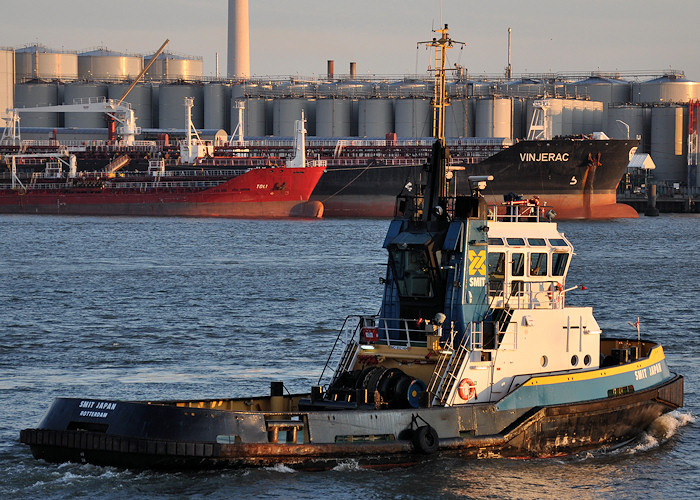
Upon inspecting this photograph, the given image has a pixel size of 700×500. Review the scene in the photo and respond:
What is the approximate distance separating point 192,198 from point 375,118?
2998 cm

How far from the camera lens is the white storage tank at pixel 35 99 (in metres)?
132

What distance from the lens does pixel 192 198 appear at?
320 feet

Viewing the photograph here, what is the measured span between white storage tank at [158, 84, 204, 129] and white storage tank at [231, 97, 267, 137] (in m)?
6.59

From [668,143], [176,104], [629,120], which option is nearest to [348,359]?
[629,120]

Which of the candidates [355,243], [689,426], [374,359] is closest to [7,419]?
[374,359]

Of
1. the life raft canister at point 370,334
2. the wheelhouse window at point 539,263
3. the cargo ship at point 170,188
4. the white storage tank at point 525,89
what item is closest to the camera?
the life raft canister at point 370,334

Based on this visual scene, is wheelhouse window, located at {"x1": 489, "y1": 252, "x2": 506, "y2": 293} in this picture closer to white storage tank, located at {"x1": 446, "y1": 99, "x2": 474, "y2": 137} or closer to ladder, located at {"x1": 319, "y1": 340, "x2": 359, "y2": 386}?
ladder, located at {"x1": 319, "y1": 340, "x2": 359, "y2": 386}

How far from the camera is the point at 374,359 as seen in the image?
20.2m

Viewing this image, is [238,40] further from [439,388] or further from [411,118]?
[439,388]

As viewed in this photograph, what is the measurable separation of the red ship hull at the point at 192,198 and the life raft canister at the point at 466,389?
74.6 m

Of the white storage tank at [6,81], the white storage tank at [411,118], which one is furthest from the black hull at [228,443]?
the white storage tank at [6,81]

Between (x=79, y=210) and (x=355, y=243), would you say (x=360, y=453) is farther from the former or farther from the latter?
(x=79, y=210)

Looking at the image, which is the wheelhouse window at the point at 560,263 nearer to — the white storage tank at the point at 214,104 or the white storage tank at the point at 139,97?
the white storage tank at the point at 214,104

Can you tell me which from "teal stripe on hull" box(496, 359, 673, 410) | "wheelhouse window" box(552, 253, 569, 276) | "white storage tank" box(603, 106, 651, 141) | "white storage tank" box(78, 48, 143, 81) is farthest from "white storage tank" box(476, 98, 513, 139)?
"wheelhouse window" box(552, 253, 569, 276)
